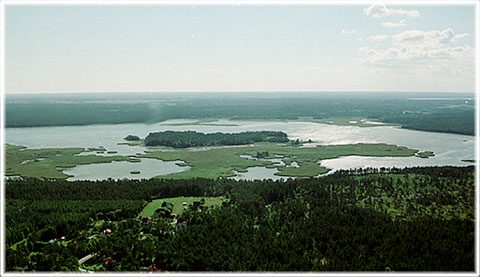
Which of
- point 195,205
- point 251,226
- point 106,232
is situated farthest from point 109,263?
point 195,205

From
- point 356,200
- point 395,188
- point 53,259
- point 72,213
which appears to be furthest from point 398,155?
point 53,259

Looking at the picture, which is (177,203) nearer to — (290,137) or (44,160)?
(44,160)

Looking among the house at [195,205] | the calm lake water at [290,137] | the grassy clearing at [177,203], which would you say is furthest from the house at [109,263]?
the calm lake water at [290,137]

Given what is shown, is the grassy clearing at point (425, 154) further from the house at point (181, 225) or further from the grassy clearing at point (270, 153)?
the house at point (181, 225)

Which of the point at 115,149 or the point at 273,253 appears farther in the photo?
the point at 115,149

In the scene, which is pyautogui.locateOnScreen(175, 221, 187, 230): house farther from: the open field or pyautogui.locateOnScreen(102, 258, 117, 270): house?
the open field

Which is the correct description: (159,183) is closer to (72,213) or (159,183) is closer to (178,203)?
(178,203)
